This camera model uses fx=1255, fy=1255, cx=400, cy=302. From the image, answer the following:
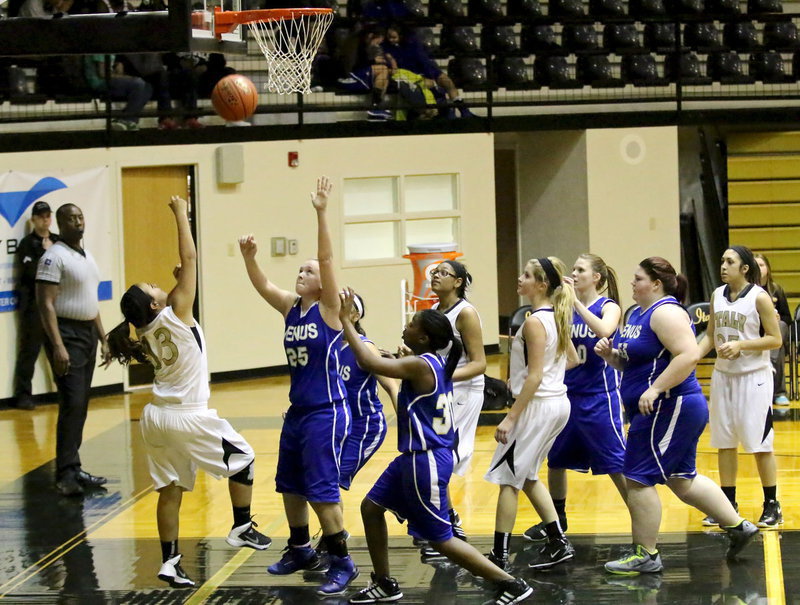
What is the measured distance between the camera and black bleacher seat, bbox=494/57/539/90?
16406mm

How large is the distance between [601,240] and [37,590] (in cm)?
1105

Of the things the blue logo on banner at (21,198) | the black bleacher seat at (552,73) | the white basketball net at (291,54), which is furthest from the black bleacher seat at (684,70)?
the blue logo on banner at (21,198)

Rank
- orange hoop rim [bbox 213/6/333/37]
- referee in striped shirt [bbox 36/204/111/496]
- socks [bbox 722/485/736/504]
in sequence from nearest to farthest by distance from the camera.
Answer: socks [bbox 722/485/736/504], orange hoop rim [bbox 213/6/333/37], referee in striped shirt [bbox 36/204/111/496]

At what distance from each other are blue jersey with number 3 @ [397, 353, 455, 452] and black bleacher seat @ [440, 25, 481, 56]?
10.9m

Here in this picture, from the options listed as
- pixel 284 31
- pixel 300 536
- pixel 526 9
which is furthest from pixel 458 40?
pixel 300 536

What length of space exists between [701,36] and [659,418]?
1201 cm

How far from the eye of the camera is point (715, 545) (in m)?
7.21

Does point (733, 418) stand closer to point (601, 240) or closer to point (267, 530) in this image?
point (267, 530)

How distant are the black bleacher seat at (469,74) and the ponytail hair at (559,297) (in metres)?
9.61

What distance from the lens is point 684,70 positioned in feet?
55.5

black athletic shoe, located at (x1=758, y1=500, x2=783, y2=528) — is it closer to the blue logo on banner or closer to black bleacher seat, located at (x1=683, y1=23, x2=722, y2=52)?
the blue logo on banner

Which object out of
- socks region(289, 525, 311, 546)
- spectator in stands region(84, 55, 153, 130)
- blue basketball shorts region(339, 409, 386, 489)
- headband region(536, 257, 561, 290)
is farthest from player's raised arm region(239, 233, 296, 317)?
spectator in stands region(84, 55, 153, 130)

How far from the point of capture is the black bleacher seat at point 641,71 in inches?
659

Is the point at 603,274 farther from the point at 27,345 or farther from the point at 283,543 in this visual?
the point at 27,345
